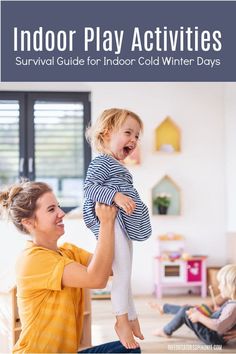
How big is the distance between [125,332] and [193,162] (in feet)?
7.24

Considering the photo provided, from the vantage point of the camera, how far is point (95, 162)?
3.47ft

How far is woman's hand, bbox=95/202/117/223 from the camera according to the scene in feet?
3.05

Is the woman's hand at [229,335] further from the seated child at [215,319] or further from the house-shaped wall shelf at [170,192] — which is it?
the house-shaped wall shelf at [170,192]

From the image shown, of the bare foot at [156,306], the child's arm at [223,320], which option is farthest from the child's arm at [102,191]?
the bare foot at [156,306]

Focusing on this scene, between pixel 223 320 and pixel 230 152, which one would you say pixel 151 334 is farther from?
pixel 230 152

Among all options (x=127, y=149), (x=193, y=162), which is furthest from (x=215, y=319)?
(x=193, y=162)

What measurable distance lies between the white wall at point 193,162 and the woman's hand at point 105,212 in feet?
6.96

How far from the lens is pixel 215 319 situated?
1962 mm

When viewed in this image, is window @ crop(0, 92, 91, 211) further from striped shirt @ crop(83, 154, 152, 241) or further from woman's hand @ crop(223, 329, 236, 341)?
striped shirt @ crop(83, 154, 152, 241)

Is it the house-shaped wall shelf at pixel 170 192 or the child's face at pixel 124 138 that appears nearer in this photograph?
the child's face at pixel 124 138

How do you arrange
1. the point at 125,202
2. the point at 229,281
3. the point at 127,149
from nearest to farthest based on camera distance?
the point at 125,202, the point at 127,149, the point at 229,281

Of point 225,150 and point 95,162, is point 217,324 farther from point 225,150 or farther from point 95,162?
point 225,150

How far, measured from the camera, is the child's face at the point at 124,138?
3.49ft

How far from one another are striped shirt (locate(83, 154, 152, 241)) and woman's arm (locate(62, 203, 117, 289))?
5.3 inches
